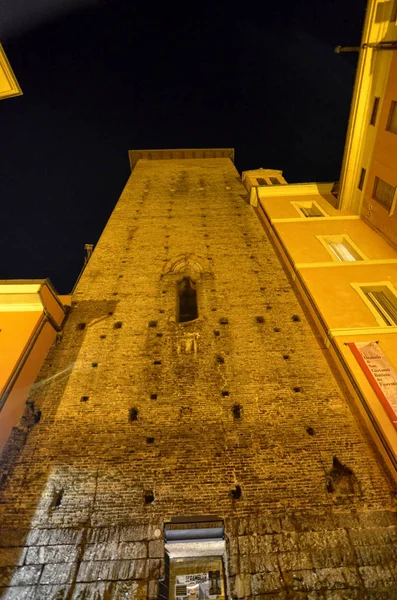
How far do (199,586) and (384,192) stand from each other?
45.5 ft

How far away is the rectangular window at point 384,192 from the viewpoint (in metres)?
12.3

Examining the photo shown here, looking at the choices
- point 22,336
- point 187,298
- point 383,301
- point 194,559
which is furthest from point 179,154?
point 194,559

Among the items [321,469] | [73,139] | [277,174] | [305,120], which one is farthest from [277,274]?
[73,139]

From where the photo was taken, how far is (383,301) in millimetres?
10680

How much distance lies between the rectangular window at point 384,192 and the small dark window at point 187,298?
328 inches

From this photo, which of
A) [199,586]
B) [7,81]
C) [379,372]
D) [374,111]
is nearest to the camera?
[199,586]

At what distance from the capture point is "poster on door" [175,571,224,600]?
18.0ft

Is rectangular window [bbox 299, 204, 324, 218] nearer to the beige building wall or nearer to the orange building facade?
the beige building wall

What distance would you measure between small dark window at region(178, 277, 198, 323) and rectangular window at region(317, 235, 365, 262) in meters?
5.76

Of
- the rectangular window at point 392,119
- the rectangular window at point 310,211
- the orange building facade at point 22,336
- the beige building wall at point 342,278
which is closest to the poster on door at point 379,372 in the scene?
the beige building wall at point 342,278

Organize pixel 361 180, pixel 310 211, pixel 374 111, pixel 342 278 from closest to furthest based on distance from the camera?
pixel 342 278, pixel 374 111, pixel 361 180, pixel 310 211

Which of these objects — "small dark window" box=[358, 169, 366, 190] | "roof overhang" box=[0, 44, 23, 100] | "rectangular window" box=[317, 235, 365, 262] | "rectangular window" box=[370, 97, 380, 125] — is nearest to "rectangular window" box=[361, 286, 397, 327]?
"rectangular window" box=[317, 235, 365, 262]

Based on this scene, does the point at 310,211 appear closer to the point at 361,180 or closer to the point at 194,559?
the point at 361,180

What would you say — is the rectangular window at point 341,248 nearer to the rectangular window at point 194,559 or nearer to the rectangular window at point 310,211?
the rectangular window at point 310,211
